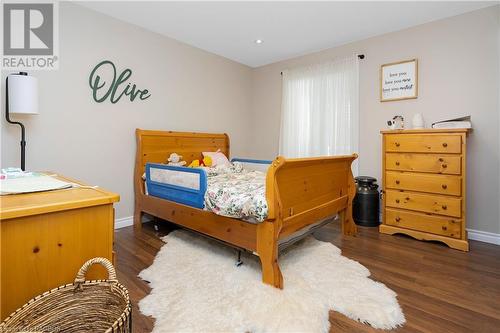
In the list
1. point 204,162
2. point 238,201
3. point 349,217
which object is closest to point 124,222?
point 204,162

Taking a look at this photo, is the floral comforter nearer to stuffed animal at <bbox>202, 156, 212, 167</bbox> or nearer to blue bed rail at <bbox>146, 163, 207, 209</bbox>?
blue bed rail at <bbox>146, 163, 207, 209</bbox>

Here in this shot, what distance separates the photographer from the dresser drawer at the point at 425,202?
253 cm

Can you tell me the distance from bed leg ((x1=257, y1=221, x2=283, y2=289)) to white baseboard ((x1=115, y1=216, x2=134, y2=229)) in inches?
79.6

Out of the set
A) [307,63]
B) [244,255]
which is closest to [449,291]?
[244,255]

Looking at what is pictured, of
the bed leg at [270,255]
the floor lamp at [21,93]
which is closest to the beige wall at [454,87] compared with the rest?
the bed leg at [270,255]

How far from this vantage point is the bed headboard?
10.3 feet

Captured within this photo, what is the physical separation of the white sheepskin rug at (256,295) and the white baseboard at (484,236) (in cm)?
161

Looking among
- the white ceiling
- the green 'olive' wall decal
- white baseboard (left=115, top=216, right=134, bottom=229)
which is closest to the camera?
the white ceiling

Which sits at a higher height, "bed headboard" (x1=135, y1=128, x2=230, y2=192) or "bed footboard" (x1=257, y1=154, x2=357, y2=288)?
"bed headboard" (x1=135, y1=128, x2=230, y2=192)

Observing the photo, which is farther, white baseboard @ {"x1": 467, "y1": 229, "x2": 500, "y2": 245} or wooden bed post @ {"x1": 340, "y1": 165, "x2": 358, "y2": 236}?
wooden bed post @ {"x1": 340, "y1": 165, "x2": 358, "y2": 236}

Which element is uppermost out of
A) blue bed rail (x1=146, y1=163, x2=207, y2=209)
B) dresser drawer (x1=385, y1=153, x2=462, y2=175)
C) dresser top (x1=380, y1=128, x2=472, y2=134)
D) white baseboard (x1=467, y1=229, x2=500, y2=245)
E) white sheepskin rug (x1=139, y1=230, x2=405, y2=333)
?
dresser top (x1=380, y1=128, x2=472, y2=134)

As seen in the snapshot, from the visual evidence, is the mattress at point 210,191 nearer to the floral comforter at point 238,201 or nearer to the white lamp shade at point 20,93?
the floral comforter at point 238,201

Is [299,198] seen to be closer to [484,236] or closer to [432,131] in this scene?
[432,131]

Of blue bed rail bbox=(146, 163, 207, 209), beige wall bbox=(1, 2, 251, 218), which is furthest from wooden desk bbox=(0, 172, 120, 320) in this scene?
beige wall bbox=(1, 2, 251, 218)
